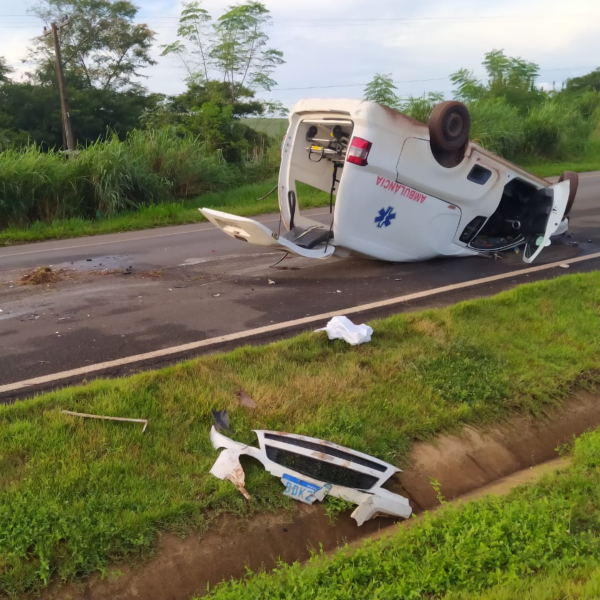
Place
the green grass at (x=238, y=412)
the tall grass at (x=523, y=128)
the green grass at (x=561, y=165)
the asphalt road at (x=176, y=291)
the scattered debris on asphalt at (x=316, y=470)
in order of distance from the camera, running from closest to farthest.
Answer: the green grass at (x=238, y=412) → the scattered debris on asphalt at (x=316, y=470) → the asphalt road at (x=176, y=291) → the green grass at (x=561, y=165) → the tall grass at (x=523, y=128)

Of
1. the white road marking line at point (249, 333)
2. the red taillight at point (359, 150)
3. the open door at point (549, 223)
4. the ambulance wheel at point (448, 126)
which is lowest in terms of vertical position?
the white road marking line at point (249, 333)

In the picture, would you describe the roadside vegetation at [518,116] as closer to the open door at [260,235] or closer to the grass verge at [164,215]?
the grass verge at [164,215]

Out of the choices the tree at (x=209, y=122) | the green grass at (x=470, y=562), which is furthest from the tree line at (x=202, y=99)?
the green grass at (x=470, y=562)

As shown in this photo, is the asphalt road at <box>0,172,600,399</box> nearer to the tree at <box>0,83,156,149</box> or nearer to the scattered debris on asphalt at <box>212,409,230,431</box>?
the scattered debris on asphalt at <box>212,409,230,431</box>

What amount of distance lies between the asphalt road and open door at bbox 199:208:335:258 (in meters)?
0.38

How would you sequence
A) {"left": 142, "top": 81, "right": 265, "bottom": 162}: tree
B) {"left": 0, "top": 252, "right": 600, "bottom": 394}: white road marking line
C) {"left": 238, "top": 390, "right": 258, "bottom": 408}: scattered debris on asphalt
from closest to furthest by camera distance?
1. {"left": 238, "top": 390, "right": 258, "bottom": 408}: scattered debris on asphalt
2. {"left": 0, "top": 252, "right": 600, "bottom": 394}: white road marking line
3. {"left": 142, "top": 81, "right": 265, "bottom": 162}: tree

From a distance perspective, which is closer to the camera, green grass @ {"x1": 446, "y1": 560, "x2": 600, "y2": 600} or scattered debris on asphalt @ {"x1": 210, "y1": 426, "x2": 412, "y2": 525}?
green grass @ {"x1": 446, "y1": 560, "x2": 600, "y2": 600}

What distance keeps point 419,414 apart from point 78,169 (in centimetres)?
1177

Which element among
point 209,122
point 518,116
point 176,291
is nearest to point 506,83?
point 518,116

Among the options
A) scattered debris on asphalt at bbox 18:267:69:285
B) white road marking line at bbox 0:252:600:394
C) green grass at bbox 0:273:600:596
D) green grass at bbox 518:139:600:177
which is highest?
green grass at bbox 518:139:600:177

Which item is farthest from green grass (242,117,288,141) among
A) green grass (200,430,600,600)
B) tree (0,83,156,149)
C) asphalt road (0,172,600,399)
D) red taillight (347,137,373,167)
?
green grass (200,430,600,600)

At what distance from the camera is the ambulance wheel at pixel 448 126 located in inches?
268

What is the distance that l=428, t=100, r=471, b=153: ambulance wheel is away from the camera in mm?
6797

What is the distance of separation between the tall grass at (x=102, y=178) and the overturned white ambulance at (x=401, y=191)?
7.34 metres
